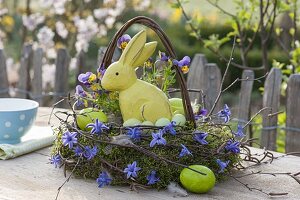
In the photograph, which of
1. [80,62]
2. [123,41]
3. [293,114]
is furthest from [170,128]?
[80,62]

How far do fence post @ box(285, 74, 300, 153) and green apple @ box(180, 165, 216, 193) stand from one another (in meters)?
1.16

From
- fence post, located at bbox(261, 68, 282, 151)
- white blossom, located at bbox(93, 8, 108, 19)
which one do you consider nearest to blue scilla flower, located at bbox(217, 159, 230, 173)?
fence post, located at bbox(261, 68, 282, 151)

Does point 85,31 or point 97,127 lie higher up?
point 85,31

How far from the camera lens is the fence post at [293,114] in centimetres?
239

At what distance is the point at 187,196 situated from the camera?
1.34 m

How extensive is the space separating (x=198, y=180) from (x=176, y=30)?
6315 millimetres

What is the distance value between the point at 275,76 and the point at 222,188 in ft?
3.69

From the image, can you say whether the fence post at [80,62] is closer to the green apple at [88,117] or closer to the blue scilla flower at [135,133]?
the green apple at [88,117]

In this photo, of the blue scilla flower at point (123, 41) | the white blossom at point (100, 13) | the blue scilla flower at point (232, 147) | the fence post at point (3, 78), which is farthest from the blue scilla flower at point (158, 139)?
the white blossom at point (100, 13)

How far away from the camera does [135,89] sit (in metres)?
1.45

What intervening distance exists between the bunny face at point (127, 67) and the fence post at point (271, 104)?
111cm

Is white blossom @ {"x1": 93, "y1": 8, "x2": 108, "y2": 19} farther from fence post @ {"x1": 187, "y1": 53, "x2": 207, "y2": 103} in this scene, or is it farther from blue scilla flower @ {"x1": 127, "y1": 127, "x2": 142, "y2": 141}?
blue scilla flower @ {"x1": 127, "y1": 127, "x2": 142, "y2": 141}

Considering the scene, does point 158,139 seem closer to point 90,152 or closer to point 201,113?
point 90,152

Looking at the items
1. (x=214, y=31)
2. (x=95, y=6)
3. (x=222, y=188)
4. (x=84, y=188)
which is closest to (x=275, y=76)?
(x=222, y=188)
